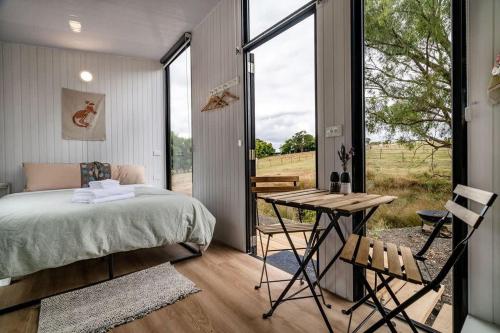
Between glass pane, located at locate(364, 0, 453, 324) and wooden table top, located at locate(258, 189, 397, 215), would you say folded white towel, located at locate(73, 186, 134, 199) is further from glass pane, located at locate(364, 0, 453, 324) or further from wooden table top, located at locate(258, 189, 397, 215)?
glass pane, located at locate(364, 0, 453, 324)

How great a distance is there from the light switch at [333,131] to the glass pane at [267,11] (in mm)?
1082

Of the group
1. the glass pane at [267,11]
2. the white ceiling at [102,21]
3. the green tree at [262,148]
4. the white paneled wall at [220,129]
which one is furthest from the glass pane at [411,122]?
the white ceiling at [102,21]

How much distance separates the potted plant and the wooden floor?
2.60 feet

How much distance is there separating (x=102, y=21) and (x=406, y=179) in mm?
3949

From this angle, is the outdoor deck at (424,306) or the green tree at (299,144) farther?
the green tree at (299,144)

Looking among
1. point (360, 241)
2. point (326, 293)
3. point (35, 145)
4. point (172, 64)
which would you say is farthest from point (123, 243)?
point (172, 64)

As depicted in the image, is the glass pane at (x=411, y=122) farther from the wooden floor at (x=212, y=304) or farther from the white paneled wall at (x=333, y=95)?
the wooden floor at (x=212, y=304)

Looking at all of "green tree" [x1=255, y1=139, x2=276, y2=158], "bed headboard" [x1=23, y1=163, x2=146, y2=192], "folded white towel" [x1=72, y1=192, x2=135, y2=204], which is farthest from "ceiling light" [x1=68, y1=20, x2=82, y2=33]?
"green tree" [x1=255, y1=139, x2=276, y2=158]

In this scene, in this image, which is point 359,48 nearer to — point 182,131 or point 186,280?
point 186,280

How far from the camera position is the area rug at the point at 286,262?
2.43m

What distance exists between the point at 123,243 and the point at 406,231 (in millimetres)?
2121

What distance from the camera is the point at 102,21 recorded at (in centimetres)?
350

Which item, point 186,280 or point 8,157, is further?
point 8,157

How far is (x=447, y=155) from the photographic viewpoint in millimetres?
1494
